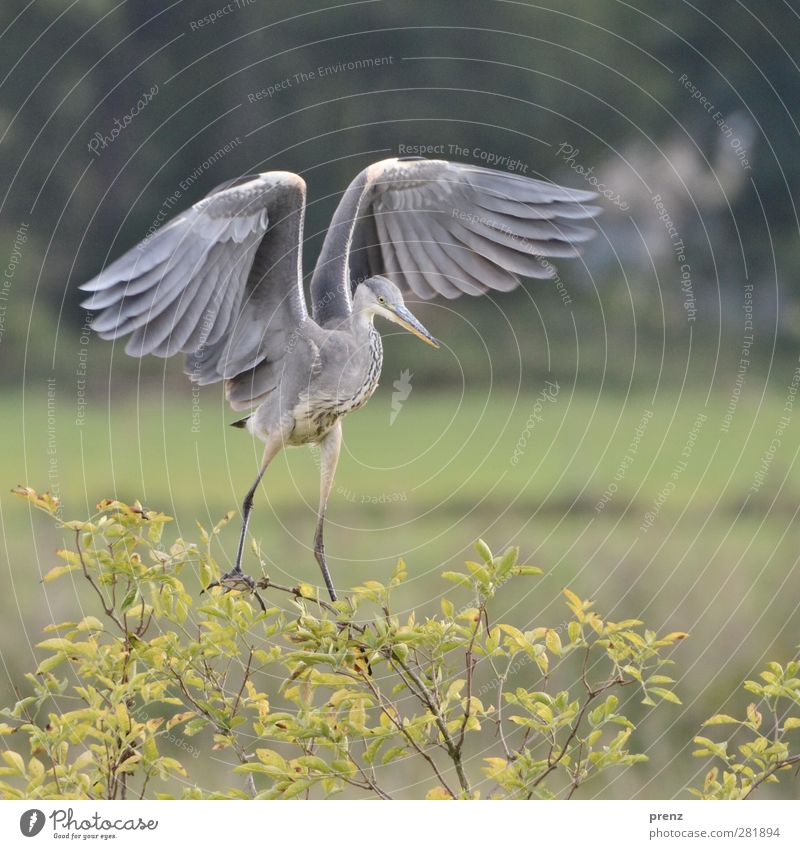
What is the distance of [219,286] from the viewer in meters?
3.73

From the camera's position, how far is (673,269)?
50.4ft

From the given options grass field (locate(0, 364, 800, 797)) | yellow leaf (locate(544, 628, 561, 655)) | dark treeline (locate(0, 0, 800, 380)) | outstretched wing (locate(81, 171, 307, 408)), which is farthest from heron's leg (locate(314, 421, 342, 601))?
dark treeline (locate(0, 0, 800, 380))

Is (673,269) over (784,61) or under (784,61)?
under

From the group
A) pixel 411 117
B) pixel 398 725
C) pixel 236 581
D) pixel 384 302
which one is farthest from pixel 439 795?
pixel 411 117

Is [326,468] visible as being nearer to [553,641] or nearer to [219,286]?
[219,286]

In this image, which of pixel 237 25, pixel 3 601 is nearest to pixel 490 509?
pixel 3 601

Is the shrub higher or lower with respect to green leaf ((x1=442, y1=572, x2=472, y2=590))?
lower

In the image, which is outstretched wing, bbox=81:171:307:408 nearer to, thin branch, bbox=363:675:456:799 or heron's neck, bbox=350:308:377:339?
heron's neck, bbox=350:308:377:339

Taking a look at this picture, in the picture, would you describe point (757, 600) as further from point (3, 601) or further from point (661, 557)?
point (3, 601)

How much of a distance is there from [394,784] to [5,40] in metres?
12.5

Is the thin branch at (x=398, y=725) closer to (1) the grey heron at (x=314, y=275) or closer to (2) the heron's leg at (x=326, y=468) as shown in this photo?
(1) the grey heron at (x=314, y=275)

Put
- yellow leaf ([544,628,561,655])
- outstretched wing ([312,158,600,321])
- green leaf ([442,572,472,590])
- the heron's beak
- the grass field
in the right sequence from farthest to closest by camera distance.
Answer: the grass field
outstretched wing ([312,158,600,321])
the heron's beak
yellow leaf ([544,628,561,655])
green leaf ([442,572,472,590])
